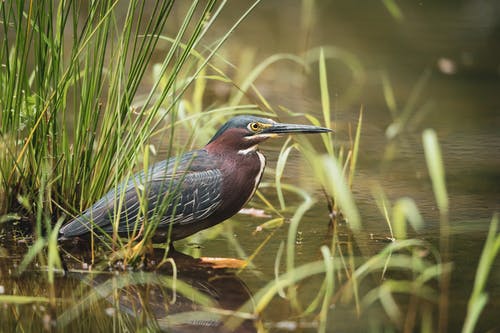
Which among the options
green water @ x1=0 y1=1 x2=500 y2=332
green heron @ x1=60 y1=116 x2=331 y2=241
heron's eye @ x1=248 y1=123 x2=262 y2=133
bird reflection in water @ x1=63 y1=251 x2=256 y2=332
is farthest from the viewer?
heron's eye @ x1=248 y1=123 x2=262 y2=133

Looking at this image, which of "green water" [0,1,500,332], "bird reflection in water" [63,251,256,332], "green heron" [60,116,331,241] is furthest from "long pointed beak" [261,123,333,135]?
"bird reflection in water" [63,251,256,332]

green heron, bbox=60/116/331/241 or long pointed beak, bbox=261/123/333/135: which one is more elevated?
long pointed beak, bbox=261/123/333/135

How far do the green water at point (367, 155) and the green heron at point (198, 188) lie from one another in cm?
18

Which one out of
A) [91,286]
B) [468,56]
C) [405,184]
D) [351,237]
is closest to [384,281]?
[351,237]

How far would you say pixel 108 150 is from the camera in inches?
173

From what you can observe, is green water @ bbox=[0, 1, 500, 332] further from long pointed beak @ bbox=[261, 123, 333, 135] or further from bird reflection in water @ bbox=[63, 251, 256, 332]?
long pointed beak @ bbox=[261, 123, 333, 135]

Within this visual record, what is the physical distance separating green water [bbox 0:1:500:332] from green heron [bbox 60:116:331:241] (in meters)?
0.18

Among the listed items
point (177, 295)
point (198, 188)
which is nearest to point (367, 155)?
point (198, 188)

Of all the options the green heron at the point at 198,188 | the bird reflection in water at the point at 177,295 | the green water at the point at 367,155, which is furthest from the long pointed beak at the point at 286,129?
the bird reflection in water at the point at 177,295

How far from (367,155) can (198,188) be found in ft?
6.61

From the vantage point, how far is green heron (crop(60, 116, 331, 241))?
14.5 feet

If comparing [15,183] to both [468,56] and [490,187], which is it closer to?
[490,187]

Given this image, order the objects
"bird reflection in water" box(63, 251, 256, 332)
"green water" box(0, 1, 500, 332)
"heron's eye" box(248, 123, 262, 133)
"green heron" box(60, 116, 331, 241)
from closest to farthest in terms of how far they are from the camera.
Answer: "bird reflection in water" box(63, 251, 256, 332) < "green water" box(0, 1, 500, 332) < "green heron" box(60, 116, 331, 241) < "heron's eye" box(248, 123, 262, 133)

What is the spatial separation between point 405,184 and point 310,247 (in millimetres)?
1225
